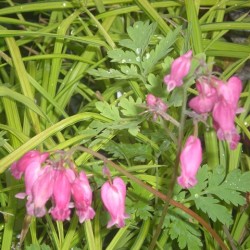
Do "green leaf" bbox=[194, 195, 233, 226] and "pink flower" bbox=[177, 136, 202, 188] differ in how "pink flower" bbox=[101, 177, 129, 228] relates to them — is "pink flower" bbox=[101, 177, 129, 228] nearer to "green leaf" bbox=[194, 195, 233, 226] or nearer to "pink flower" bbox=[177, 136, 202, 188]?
"pink flower" bbox=[177, 136, 202, 188]

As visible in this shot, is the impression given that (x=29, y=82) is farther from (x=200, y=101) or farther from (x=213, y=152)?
(x=200, y=101)

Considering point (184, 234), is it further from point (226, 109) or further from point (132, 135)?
point (226, 109)

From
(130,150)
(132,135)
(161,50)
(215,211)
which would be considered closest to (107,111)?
(130,150)

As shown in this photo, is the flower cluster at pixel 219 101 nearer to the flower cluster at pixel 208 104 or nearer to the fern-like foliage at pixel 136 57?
the flower cluster at pixel 208 104

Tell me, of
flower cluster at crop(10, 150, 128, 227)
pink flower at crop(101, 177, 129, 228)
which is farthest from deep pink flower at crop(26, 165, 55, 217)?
pink flower at crop(101, 177, 129, 228)

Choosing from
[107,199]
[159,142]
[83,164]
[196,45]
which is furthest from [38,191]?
[196,45]

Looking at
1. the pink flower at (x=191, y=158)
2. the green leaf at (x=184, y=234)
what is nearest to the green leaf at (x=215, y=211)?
the green leaf at (x=184, y=234)
